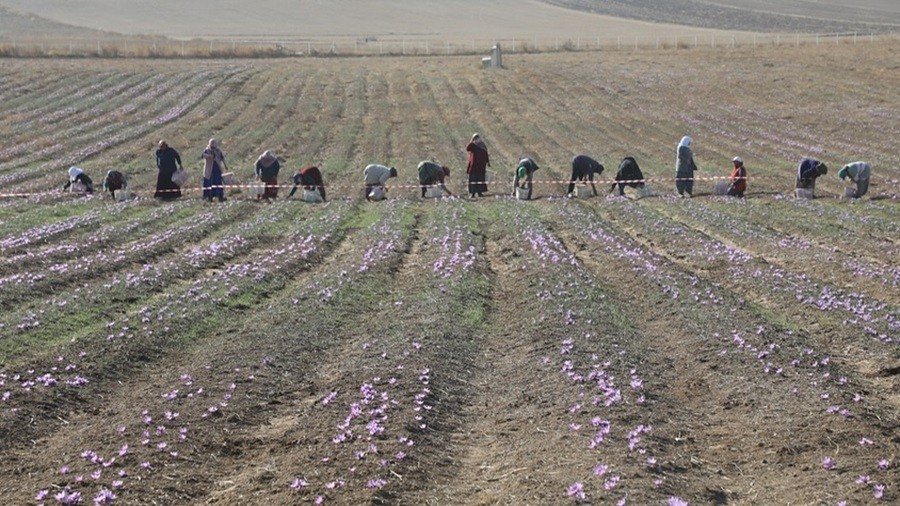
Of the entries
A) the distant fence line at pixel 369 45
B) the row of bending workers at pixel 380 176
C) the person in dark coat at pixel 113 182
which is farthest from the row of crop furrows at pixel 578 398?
the distant fence line at pixel 369 45

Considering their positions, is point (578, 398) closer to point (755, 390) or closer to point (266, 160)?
point (755, 390)

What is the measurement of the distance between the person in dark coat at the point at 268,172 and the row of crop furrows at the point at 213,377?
32.8 ft

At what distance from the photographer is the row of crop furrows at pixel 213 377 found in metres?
8.29

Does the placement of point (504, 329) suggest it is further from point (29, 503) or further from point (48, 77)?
point (48, 77)

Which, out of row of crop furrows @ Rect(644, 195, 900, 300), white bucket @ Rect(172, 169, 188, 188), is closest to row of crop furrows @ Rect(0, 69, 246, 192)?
white bucket @ Rect(172, 169, 188, 188)

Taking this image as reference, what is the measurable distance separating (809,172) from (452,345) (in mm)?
16876

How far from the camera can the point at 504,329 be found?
43.8ft

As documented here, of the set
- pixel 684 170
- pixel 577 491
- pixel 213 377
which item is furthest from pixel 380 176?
pixel 577 491

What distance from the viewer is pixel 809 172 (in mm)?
26359

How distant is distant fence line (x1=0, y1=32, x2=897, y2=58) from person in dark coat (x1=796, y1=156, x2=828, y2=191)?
49581 millimetres

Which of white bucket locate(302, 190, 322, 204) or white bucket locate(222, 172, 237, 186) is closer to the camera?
white bucket locate(302, 190, 322, 204)

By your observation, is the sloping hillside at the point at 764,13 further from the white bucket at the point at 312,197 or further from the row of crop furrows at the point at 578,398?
the row of crop furrows at the point at 578,398

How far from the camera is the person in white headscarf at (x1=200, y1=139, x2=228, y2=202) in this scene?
27312 mm

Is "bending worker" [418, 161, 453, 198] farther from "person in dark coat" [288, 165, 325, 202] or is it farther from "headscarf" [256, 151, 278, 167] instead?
"headscarf" [256, 151, 278, 167]
